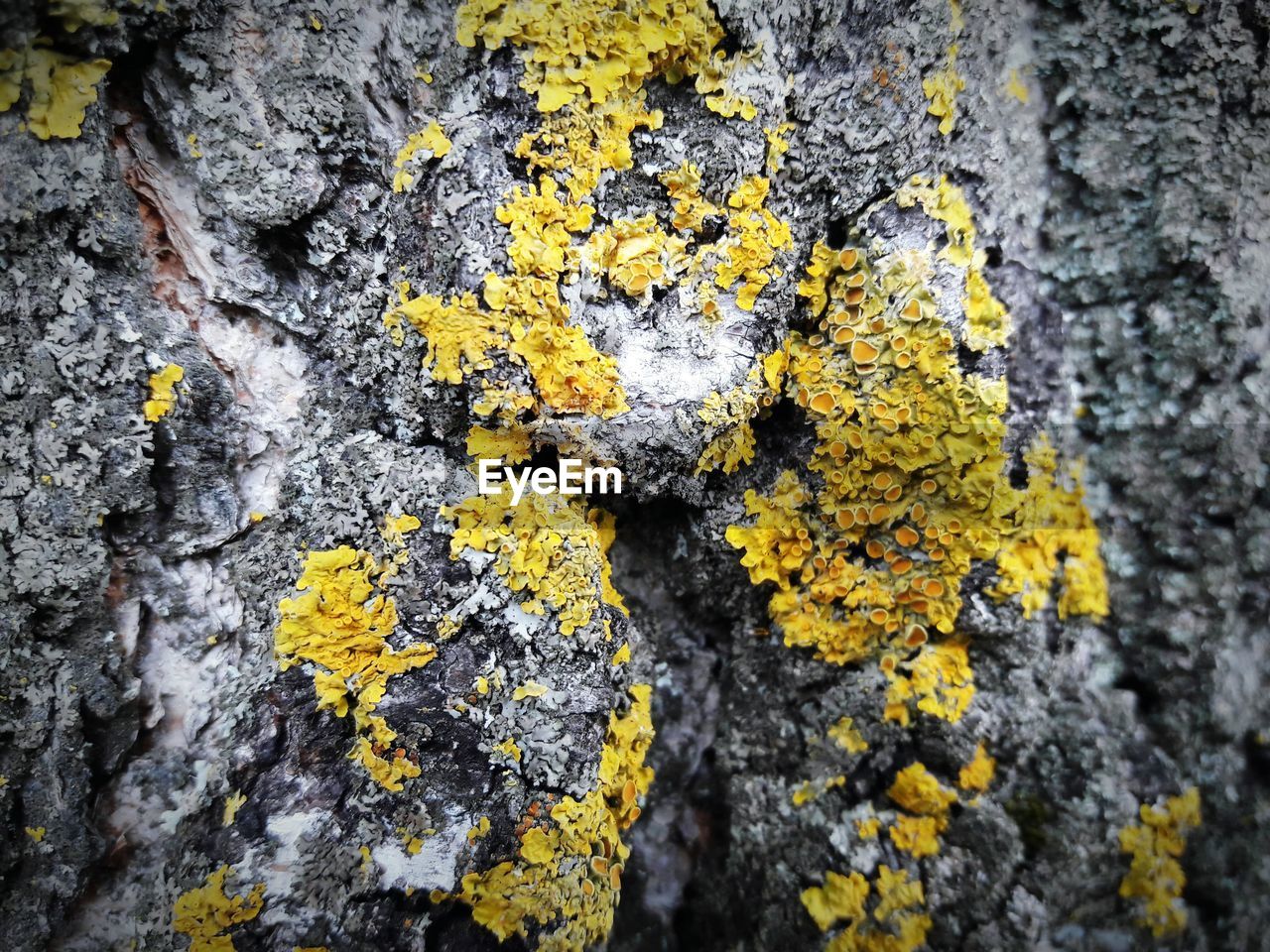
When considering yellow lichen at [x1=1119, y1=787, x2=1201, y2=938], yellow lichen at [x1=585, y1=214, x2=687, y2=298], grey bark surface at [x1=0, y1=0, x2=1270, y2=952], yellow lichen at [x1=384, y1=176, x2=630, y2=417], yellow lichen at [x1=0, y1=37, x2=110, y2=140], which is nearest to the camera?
yellow lichen at [x1=0, y1=37, x2=110, y2=140]

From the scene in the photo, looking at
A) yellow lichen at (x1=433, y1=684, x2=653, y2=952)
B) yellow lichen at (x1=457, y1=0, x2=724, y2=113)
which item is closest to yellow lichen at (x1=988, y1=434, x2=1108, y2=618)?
yellow lichen at (x1=433, y1=684, x2=653, y2=952)

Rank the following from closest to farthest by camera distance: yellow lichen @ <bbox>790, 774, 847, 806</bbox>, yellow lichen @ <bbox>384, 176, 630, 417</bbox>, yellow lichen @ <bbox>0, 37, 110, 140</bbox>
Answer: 1. yellow lichen @ <bbox>0, 37, 110, 140</bbox>
2. yellow lichen @ <bbox>384, 176, 630, 417</bbox>
3. yellow lichen @ <bbox>790, 774, 847, 806</bbox>

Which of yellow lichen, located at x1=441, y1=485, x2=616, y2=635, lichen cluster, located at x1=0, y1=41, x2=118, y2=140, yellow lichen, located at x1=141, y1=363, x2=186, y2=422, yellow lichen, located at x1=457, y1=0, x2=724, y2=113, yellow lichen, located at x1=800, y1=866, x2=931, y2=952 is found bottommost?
yellow lichen, located at x1=800, y1=866, x2=931, y2=952

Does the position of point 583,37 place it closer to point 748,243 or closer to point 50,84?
point 748,243

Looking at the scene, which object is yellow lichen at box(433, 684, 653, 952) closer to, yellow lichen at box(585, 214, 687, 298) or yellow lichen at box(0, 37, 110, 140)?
yellow lichen at box(585, 214, 687, 298)

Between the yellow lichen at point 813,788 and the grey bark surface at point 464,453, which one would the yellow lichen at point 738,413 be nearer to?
the grey bark surface at point 464,453

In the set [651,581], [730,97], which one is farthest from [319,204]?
[651,581]

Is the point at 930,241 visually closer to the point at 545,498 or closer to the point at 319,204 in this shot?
the point at 545,498
